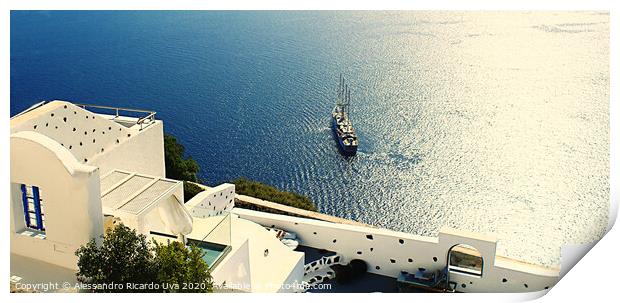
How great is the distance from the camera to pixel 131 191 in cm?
715

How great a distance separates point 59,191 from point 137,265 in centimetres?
103

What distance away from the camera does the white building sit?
6.30m

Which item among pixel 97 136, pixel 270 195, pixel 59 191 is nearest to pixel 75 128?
pixel 97 136

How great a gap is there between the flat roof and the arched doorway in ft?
12.3

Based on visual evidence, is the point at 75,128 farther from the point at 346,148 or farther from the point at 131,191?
the point at 346,148

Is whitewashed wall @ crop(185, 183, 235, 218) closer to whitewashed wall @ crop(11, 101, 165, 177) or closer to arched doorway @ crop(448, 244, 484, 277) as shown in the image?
whitewashed wall @ crop(11, 101, 165, 177)

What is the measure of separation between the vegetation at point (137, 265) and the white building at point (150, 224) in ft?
0.66

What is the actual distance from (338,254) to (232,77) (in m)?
12.5

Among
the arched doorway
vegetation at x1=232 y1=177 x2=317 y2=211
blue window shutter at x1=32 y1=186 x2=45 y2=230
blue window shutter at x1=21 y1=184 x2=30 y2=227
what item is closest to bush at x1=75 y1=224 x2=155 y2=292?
blue window shutter at x1=32 y1=186 x2=45 y2=230

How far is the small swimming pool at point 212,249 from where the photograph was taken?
6984mm

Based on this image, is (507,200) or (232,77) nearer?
(507,200)

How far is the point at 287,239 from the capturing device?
912cm

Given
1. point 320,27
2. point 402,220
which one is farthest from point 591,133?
point 320,27
